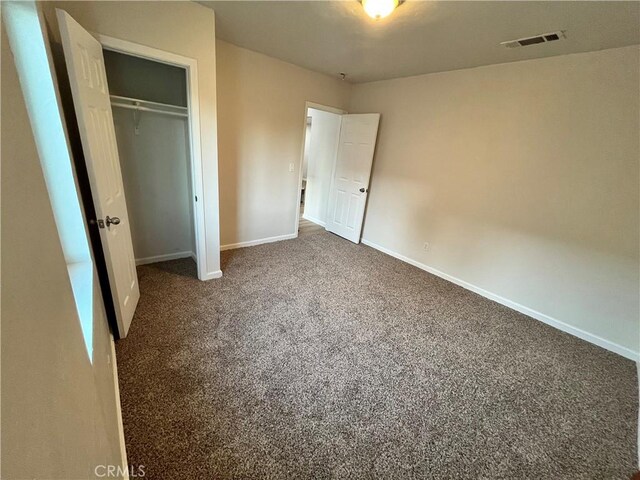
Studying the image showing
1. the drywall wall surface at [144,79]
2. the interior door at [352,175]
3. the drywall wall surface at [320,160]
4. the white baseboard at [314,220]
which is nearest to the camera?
the drywall wall surface at [144,79]

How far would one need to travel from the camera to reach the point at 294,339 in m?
2.08

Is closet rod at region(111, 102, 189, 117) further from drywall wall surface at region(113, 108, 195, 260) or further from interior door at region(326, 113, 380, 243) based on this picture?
interior door at region(326, 113, 380, 243)

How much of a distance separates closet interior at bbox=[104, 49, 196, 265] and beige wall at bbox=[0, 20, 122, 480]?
7.67 feet

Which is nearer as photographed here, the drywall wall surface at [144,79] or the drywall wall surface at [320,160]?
the drywall wall surface at [144,79]

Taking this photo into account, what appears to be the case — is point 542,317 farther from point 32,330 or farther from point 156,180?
point 156,180

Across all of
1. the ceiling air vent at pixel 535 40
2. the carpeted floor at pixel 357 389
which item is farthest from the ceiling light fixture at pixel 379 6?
the carpeted floor at pixel 357 389

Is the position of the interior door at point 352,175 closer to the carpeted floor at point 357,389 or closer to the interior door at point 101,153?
the carpeted floor at point 357,389

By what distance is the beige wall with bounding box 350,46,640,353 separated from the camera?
215 centimetres

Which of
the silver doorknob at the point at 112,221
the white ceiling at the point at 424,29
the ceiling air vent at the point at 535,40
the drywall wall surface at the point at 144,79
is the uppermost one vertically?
the white ceiling at the point at 424,29

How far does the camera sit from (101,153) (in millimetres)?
1733

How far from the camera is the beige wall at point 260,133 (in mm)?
3059

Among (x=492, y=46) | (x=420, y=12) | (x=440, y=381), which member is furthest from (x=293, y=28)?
(x=440, y=381)

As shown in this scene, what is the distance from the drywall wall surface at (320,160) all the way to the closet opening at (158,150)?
2.40 metres

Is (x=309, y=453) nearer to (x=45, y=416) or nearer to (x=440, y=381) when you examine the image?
(x=440, y=381)
